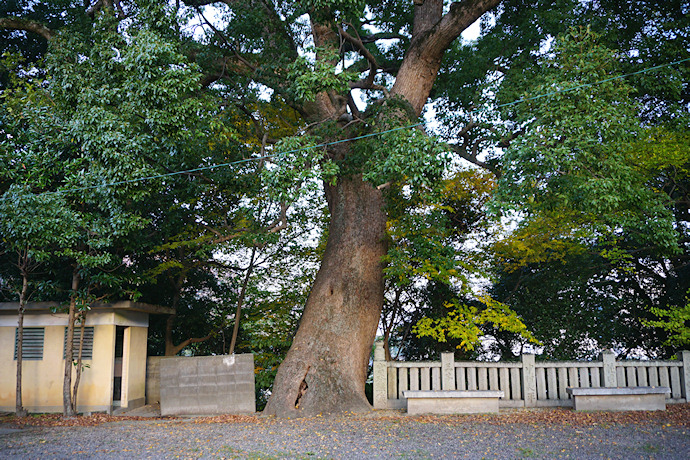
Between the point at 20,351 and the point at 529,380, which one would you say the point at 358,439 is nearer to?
the point at 529,380

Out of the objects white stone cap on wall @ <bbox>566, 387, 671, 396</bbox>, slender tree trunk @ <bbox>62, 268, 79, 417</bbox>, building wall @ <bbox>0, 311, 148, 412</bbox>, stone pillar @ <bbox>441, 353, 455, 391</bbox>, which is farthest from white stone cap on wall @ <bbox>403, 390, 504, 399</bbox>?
slender tree trunk @ <bbox>62, 268, 79, 417</bbox>

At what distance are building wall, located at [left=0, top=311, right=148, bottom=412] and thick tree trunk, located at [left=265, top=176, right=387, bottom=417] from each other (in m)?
3.23

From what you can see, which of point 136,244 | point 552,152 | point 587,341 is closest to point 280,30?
point 136,244

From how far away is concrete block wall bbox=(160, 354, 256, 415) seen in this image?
29.6 ft

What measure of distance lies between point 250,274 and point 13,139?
5.86 metres

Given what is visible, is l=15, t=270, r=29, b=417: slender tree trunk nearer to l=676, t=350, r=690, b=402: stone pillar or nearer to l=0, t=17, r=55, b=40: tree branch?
l=0, t=17, r=55, b=40: tree branch

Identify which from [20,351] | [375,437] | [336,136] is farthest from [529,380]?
[20,351]

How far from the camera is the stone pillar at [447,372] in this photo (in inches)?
352

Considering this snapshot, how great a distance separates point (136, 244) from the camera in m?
9.59

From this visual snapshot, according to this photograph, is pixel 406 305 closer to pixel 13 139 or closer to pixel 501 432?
pixel 501 432

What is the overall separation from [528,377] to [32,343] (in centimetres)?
880

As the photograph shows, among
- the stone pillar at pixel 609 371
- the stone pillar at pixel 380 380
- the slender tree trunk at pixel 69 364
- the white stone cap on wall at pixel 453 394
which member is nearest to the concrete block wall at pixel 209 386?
the slender tree trunk at pixel 69 364

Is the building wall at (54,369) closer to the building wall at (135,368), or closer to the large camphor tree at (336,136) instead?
the building wall at (135,368)

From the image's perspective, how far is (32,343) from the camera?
9.83 m
